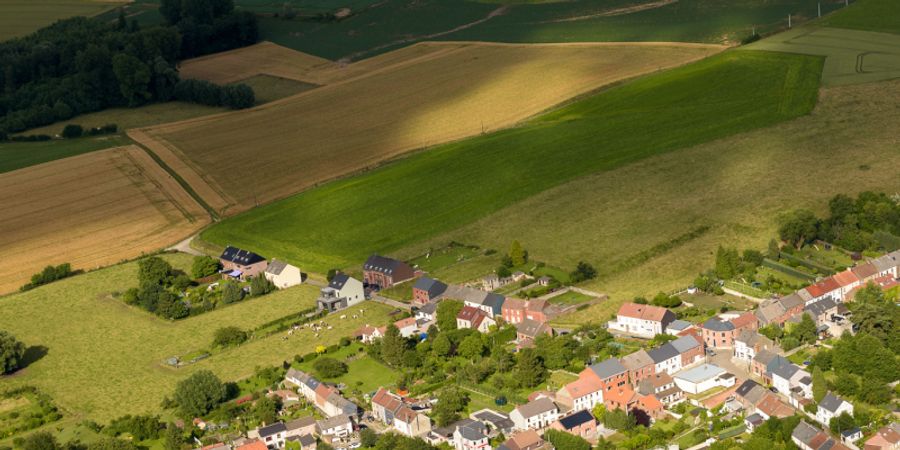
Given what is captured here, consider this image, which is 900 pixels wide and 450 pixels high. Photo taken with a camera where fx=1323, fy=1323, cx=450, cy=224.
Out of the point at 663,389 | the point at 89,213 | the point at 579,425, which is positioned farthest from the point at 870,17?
the point at 579,425

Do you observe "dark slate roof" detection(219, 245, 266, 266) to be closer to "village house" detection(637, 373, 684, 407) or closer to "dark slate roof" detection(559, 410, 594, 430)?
"village house" detection(637, 373, 684, 407)

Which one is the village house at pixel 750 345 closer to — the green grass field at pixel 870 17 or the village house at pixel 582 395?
the village house at pixel 582 395

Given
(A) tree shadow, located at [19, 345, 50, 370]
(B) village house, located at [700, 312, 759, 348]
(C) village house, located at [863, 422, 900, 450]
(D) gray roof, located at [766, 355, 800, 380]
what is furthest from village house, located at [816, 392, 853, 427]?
(A) tree shadow, located at [19, 345, 50, 370]

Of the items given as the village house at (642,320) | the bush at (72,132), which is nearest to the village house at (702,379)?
the village house at (642,320)

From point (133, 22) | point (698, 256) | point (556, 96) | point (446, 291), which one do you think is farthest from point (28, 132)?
point (698, 256)

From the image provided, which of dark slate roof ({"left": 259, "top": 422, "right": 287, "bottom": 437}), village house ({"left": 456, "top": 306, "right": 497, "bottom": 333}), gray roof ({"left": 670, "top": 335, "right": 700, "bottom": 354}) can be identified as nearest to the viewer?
dark slate roof ({"left": 259, "top": 422, "right": 287, "bottom": 437})

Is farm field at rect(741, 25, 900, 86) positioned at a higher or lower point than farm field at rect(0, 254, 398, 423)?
higher

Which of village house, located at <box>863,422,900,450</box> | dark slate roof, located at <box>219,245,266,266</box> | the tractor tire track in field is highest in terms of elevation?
the tractor tire track in field
